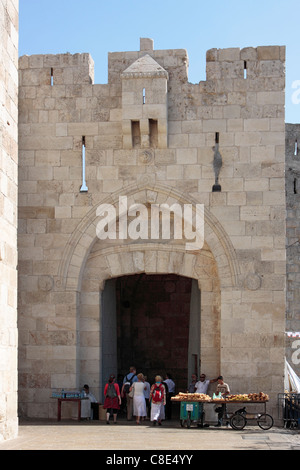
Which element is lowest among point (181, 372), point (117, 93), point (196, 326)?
point (181, 372)

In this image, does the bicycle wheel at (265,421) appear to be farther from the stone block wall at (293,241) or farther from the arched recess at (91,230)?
the stone block wall at (293,241)

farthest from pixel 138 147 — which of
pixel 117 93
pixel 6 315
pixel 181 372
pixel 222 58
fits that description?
pixel 181 372

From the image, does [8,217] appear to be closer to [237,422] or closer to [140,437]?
[140,437]

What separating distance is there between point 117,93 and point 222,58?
206 centimetres

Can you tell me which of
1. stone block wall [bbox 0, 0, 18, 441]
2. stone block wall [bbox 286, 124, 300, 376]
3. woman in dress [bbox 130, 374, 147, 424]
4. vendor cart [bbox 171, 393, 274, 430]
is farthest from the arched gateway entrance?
stone block wall [bbox 0, 0, 18, 441]

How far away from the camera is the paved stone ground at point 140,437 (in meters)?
10.9

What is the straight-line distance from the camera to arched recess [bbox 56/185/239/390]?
15406mm

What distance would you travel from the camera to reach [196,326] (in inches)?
675

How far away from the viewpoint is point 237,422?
551 inches

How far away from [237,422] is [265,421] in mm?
520

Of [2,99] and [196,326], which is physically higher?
[2,99]

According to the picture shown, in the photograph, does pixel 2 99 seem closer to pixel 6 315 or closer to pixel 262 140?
pixel 6 315

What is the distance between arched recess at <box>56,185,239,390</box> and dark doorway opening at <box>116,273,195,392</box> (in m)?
6.13

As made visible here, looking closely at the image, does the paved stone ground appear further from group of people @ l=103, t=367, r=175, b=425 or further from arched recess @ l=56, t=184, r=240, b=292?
arched recess @ l=56, t=184, r=240, b=292
